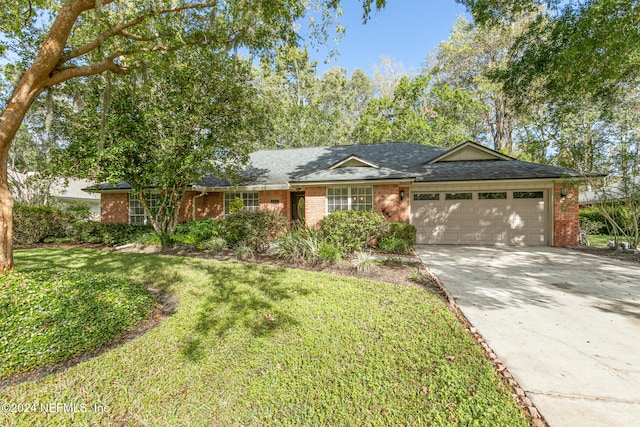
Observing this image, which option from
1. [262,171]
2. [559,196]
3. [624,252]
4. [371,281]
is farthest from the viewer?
[262,171]

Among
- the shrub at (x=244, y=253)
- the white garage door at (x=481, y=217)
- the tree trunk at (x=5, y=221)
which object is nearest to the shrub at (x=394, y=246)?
the white garage door at (x=481, y=217)

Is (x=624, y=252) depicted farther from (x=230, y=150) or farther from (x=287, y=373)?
(x=230, y=150)

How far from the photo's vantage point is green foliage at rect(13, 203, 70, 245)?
10.3 meters

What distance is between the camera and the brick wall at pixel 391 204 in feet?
32.5

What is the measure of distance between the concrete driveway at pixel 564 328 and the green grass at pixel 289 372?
41 cm

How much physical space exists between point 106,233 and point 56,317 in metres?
9.86

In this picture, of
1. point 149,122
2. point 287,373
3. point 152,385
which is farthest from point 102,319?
point 149,122

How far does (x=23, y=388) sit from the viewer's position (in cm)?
244

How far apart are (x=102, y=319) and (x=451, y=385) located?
13.9 feet

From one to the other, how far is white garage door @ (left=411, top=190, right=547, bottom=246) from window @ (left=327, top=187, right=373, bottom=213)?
8.34 feet

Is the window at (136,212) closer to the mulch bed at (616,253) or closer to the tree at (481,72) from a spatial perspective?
the mulch bed at (616,253)

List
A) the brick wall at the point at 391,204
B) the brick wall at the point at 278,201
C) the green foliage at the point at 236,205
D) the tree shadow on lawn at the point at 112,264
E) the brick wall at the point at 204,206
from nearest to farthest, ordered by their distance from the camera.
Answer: the tree shadow on lawn at the point at 112,264 < the brick wall at the point at 391,204 < the green foliage at the point at 236,205 < the brick wall at the point at 278,201 < the brick wall at the point at 204,206

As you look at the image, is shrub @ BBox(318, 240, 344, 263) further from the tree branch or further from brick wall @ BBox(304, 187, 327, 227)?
the tree branch

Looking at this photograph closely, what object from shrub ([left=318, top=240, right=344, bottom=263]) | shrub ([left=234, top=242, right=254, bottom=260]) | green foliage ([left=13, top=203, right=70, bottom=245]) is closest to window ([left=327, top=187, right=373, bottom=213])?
shrub ([left=318, top=240, right=344, bottom=263])
